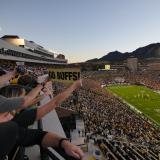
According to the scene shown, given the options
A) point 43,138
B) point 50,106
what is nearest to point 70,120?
point 50,106

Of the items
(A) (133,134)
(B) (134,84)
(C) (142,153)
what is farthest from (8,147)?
(B) (134,84)

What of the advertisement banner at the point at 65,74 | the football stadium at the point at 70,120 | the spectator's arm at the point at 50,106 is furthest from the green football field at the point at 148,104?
the spectator's arm at the point at 50,106

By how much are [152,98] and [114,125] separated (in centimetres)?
3147

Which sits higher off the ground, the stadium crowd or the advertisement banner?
the advertisement banner

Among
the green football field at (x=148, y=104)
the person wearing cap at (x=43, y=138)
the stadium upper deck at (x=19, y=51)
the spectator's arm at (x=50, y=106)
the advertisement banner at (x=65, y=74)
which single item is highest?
the stadium upper deck at (x=19, y=51)

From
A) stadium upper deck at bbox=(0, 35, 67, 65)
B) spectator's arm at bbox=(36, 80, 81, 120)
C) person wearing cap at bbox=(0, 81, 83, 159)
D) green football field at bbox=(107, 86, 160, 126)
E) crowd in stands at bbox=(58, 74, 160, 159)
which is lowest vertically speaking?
green football field at bbox=(107, 86, 160, 126)

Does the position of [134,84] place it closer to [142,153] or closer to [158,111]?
[158,111]

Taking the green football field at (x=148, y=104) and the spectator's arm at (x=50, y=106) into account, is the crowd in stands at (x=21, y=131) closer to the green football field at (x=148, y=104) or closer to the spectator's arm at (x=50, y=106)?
the spectator's arm at (x=50, y=106)

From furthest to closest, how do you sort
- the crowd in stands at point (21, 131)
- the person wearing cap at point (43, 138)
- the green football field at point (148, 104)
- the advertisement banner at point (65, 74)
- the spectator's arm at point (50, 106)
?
the green football field at point (148, 104)
the advertisement banner at point (65, 74)
the spectator's arm at point (50, 106)
the person wearing cap at point (43, 138)
the crowd in stands at point (21, 131)

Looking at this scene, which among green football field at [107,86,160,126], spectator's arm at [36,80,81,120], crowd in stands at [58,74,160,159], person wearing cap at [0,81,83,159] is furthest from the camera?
green football field at [107,86,160,126]

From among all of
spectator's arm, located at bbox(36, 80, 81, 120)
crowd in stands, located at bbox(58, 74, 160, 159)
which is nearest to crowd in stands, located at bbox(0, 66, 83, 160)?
spectator's arm, located at bbox(36, 80, 81, 120)

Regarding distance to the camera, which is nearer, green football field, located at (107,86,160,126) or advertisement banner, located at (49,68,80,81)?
advertisement banner, located at (49,68,80,81)

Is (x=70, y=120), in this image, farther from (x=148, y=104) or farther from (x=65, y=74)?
(x=148, y=104)

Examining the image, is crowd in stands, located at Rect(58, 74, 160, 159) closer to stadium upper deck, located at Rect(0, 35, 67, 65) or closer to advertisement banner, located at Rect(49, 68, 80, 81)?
advertisement banner, located at Rect(49, 68, 80, 81)
